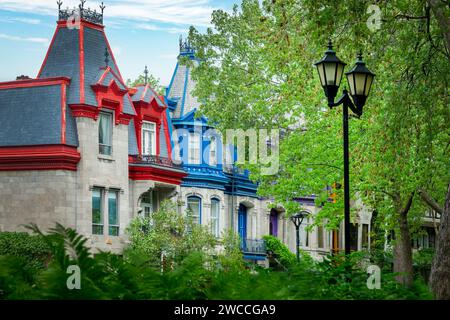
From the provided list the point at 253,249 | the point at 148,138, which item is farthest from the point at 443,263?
the point at 253,249

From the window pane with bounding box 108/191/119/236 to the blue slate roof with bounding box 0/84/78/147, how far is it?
3.04 metres

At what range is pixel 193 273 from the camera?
6.25 meters

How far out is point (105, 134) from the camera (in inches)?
1715

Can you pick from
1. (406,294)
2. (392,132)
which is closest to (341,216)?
(392,132)

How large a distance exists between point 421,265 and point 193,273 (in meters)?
52.8

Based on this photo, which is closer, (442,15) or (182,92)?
(442,15)

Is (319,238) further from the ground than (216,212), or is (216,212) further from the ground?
(216,212)

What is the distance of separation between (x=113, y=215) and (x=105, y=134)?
11.1ft

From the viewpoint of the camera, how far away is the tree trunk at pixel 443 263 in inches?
621

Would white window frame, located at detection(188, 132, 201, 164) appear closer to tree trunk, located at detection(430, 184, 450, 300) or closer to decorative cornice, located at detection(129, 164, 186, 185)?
decorative cornice, located at detection(129, 164, 186, 185)

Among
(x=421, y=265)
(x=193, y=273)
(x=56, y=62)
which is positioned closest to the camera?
(x=193, y=273)

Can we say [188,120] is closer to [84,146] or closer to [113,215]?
[113,215]

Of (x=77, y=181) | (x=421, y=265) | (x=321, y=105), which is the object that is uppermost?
(x=321, y=105)
